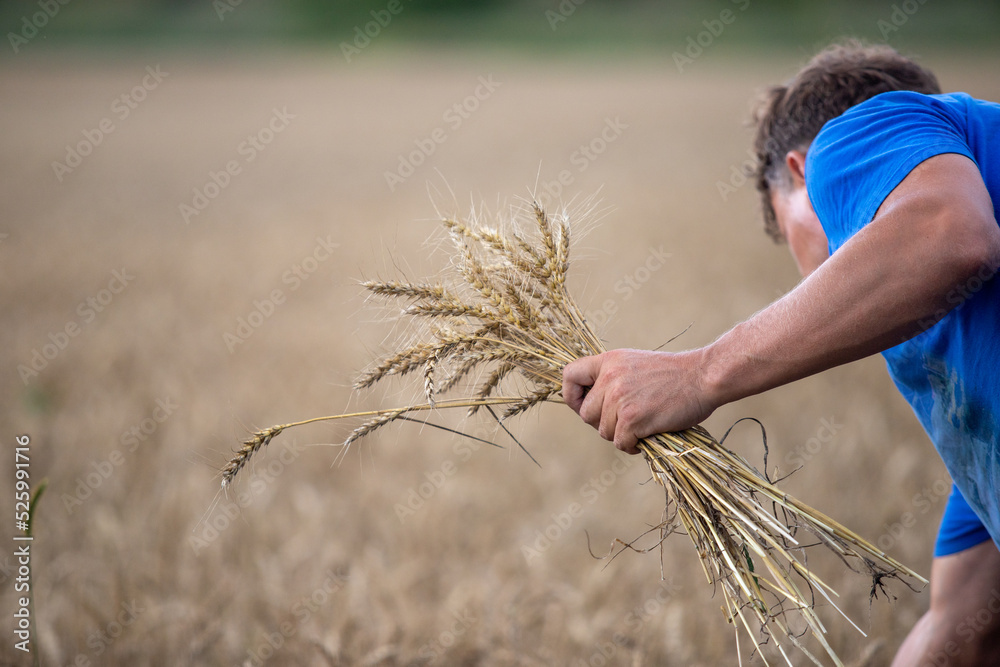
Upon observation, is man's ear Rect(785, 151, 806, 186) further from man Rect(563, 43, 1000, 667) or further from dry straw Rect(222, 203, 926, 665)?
dry straw Rect(222, 203, 926, 665)

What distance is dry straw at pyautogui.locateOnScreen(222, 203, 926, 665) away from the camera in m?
1.43

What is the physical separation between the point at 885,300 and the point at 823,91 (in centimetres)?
95

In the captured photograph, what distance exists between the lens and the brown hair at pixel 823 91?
188 cm

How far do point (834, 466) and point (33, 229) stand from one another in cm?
912

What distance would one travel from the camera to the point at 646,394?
136cm

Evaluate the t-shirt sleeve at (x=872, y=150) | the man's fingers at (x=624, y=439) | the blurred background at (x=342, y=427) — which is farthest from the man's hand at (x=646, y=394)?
the t-shirt sleeve at (x=872, y=150)

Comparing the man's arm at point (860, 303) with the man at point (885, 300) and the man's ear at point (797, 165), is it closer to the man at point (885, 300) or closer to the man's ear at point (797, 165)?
the man at point (885, 300)

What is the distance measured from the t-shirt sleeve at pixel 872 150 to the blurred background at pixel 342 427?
363 mm

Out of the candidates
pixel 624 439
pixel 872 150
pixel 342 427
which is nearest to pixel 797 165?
pixel 872 150

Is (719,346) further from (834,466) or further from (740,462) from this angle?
(834,466)

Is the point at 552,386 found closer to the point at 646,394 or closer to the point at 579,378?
the point at 579,378

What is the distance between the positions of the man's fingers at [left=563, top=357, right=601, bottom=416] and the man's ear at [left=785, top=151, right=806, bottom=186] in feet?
2.77

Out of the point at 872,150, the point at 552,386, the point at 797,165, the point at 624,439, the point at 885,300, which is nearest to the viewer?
the point at 885,300

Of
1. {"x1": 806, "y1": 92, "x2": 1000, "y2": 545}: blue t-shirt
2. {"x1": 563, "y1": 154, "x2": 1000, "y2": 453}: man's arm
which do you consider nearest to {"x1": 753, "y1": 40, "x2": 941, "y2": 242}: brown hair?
{"x1": 806, "y1": 92, "x2": 1000, "y2": 545}: blue t-shirt
